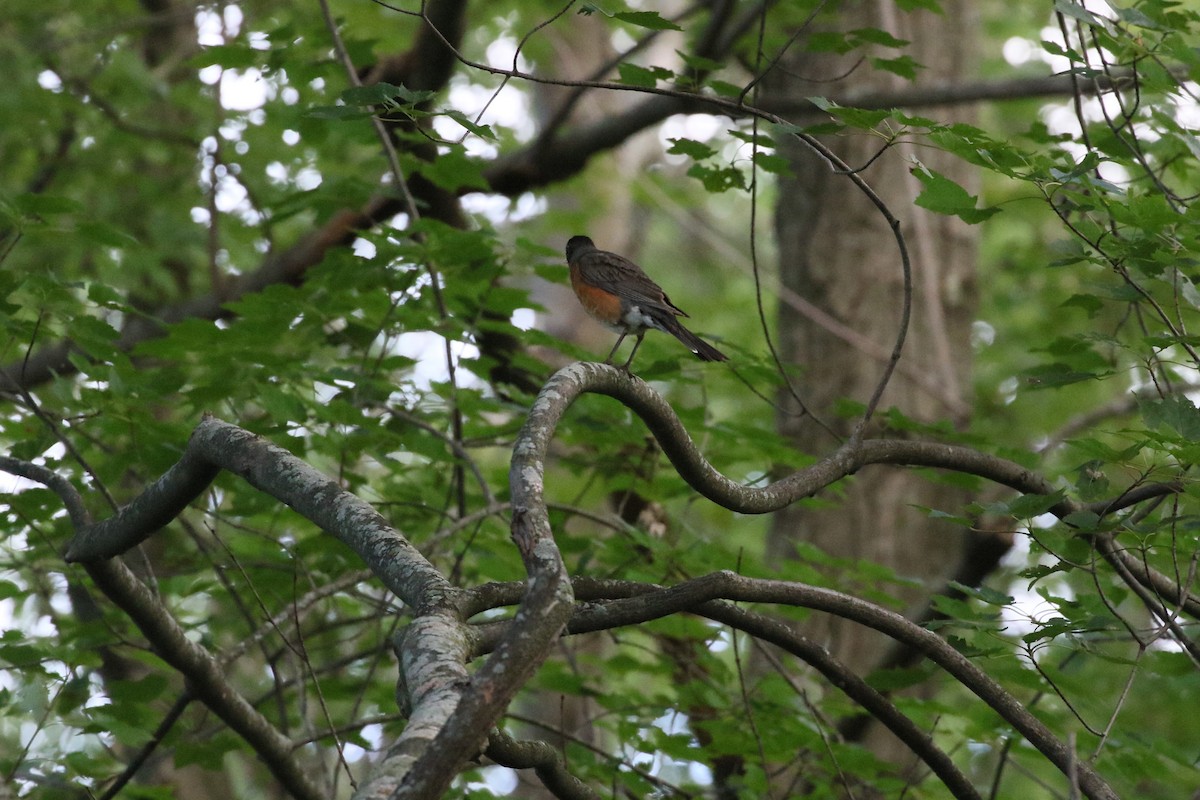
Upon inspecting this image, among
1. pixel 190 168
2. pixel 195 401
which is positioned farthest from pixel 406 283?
pixel 190 168

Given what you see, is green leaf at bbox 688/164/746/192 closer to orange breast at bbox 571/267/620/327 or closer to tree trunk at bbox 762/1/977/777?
orange breast at bbox 571/267/620/327

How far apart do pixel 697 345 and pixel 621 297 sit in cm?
60

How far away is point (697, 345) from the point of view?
358 cm

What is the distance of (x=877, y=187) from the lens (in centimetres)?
647

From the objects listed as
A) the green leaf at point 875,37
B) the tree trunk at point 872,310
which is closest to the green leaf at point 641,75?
the green leaf at point 875,37

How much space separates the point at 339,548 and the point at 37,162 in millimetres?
5522

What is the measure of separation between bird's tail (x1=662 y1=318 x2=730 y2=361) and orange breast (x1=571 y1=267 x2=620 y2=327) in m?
0.35

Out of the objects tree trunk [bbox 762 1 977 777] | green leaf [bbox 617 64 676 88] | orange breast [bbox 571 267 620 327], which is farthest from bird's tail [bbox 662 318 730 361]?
tree trunk [bbox 762 1 977 777]

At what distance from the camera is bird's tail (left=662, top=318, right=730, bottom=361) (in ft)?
11.5

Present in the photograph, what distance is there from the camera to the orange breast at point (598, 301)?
416 centimetres

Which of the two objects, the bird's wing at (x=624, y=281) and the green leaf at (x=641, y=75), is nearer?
the green leaf at (x=641, y=75)

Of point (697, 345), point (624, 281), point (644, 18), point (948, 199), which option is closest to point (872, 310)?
point (624, 281)

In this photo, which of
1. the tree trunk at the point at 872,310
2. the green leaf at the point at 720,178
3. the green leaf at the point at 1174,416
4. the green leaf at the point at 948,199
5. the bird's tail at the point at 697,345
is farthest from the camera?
the tree trunk at the point at 872,310

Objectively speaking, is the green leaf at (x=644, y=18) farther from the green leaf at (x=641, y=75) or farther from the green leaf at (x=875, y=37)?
the green leaf at (x=875, y=37)
